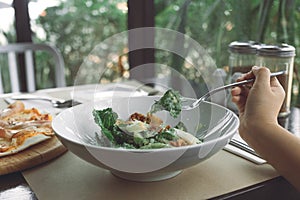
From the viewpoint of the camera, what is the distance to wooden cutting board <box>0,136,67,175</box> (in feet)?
2.38

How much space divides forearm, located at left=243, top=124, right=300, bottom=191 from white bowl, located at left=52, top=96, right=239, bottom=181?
65 mm

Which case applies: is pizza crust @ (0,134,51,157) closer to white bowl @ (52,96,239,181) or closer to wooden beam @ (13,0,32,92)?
white bowl @ (52,96,239,181)

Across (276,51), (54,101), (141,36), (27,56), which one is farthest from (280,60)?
(141,36)

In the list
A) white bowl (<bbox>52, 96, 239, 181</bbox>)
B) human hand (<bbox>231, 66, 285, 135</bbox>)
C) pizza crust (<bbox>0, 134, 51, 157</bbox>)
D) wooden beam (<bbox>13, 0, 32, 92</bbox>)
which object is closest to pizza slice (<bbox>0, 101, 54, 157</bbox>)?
pizza crust (<bbox>0, 134, 51, 157</bbox>)

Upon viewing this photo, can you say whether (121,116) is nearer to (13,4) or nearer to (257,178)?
(257,178)

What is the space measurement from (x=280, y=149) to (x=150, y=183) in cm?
26

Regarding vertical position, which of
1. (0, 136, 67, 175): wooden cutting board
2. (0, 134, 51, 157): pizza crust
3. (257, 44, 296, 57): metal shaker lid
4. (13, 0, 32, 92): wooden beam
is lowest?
(0, 136, 67, 175): wooden cutting board

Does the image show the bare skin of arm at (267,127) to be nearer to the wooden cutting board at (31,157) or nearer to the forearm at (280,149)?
the forearm at (280,149)

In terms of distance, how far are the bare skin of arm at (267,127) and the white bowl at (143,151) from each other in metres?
0.05

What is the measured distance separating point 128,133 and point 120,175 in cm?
8

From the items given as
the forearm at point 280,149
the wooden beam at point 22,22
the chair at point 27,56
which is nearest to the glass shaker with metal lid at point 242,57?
the forearm at point 280,149

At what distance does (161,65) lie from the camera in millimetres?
2375

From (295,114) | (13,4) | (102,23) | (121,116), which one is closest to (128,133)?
(121,116)

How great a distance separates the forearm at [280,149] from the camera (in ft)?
2.24
